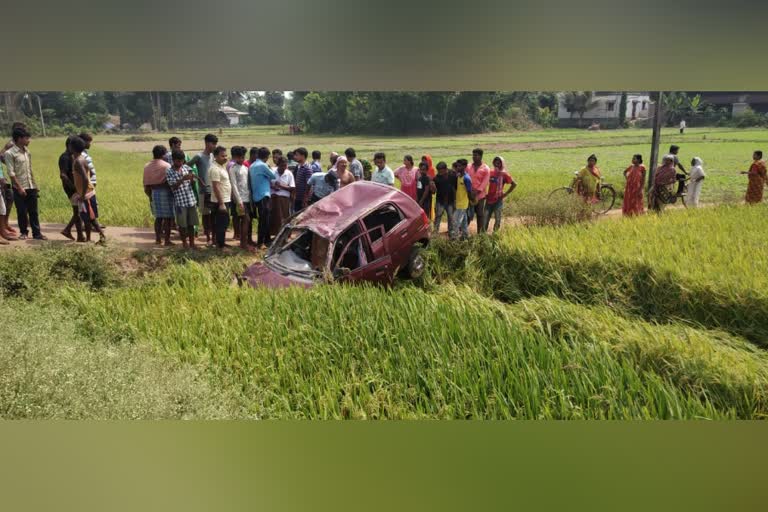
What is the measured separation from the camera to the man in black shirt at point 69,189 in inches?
220

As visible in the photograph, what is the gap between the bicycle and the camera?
657 centimetres

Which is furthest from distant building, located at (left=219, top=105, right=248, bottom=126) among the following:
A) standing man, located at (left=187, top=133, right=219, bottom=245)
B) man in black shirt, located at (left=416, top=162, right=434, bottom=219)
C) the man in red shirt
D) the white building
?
the white building

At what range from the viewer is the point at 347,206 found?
20.3 feet

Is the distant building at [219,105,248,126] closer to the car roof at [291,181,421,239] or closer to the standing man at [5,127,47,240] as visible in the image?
the car roof at [291,181,421,239]

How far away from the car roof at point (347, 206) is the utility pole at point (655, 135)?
2823 mm

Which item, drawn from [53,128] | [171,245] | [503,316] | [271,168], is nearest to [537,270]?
[503,316]

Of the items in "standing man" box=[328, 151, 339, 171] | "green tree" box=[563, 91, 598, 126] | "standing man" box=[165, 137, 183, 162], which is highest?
"green tree" box=[563, 91, 598, 126]

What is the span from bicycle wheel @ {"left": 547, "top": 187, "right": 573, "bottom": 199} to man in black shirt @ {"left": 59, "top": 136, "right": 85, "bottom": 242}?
17.1 feet

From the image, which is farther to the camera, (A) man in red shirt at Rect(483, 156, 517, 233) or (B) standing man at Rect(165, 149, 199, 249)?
(A) man in red shirt at Rect(483, 156, 517, 233)

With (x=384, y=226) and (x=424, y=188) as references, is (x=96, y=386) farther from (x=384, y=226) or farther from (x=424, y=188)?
(x=424, y=188)

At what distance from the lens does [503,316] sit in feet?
17.9

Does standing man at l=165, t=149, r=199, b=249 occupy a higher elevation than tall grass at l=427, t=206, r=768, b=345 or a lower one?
higher

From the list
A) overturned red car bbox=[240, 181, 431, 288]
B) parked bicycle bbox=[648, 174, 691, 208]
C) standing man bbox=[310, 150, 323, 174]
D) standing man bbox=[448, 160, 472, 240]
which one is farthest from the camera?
standing man bbox=[310, 150, 323, 174]

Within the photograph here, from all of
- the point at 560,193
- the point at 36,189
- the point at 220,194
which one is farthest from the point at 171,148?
the point at 560,193
